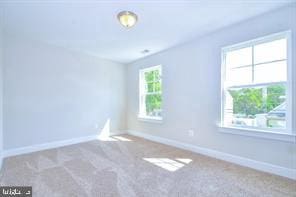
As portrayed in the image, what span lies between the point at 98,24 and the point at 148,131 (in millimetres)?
3053

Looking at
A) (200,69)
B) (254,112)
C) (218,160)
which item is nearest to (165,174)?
(218,160)

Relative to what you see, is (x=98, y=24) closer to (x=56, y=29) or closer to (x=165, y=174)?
(x=56, y=29)

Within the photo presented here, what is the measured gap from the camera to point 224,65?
10.8 ft

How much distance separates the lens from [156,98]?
4.92 meters

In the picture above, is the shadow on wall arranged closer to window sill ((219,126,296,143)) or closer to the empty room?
the empty room

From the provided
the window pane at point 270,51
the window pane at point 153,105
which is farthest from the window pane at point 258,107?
the window pane at point 153,105

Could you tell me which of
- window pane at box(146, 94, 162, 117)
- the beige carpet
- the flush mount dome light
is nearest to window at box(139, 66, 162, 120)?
window pane at box(146, 94, 162, 117)

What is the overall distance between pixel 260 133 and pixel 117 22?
9.77ft

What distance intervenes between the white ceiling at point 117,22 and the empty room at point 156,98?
2 cm

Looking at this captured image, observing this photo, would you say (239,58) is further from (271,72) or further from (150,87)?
(150,87)

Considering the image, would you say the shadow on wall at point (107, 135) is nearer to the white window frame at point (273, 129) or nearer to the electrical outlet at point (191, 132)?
the electrical outlet at point (191, 132)

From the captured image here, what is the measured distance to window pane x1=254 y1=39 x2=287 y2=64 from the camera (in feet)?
8.52

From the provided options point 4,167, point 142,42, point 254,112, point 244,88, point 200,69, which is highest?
point 142,42

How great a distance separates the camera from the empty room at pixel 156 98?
2.46 m
